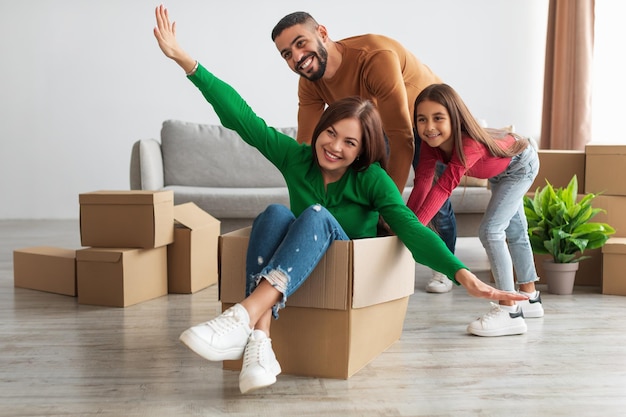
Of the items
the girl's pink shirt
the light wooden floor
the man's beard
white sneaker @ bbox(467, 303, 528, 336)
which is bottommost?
the light wooden floor

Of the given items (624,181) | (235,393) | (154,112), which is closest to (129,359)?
(235,393)

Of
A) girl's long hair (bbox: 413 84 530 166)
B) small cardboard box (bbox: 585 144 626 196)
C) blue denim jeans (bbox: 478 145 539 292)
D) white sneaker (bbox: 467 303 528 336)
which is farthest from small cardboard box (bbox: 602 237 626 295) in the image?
girl's long hair (bbox: 413 84 530 166)

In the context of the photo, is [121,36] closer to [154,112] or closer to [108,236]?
[154,112]

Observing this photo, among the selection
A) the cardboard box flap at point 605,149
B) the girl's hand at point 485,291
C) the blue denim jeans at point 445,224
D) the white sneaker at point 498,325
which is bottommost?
the white sneaker at point 498,325

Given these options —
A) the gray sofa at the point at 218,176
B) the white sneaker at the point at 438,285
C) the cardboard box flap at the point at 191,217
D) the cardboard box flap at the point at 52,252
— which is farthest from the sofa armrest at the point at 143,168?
the white sneaker at the point at 438,285

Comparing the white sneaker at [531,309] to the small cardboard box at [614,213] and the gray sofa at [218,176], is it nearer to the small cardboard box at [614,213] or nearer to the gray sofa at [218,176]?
the small cardboard box at [614,213]

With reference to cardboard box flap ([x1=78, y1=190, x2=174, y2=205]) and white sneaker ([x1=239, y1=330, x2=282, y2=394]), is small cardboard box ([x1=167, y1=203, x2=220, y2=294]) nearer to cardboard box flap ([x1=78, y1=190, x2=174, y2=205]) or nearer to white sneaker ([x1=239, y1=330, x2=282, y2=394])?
cardboard box flap ([x1=78, y1=190, x2=174, y2=205])

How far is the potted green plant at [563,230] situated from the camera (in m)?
3.02

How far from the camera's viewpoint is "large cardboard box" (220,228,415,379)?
1.88 metres

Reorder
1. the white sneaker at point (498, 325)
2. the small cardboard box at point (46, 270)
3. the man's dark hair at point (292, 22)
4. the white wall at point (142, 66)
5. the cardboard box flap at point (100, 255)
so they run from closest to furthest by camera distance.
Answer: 1. the man's dark hair at point (292, 22)
2. the white sneaker at point (498, 325)
3. the cardboard box flap at point (100, 255)
4. the small cardboard box at point (46, 270)
5. the white wall at point (142, 66)

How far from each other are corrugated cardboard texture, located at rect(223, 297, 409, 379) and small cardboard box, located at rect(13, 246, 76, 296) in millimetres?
1198

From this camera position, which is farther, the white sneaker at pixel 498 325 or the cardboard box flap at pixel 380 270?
the white sneaker at pixel 498 325

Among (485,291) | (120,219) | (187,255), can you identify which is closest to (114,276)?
(120,219)

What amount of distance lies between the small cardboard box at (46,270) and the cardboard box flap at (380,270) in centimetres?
142
